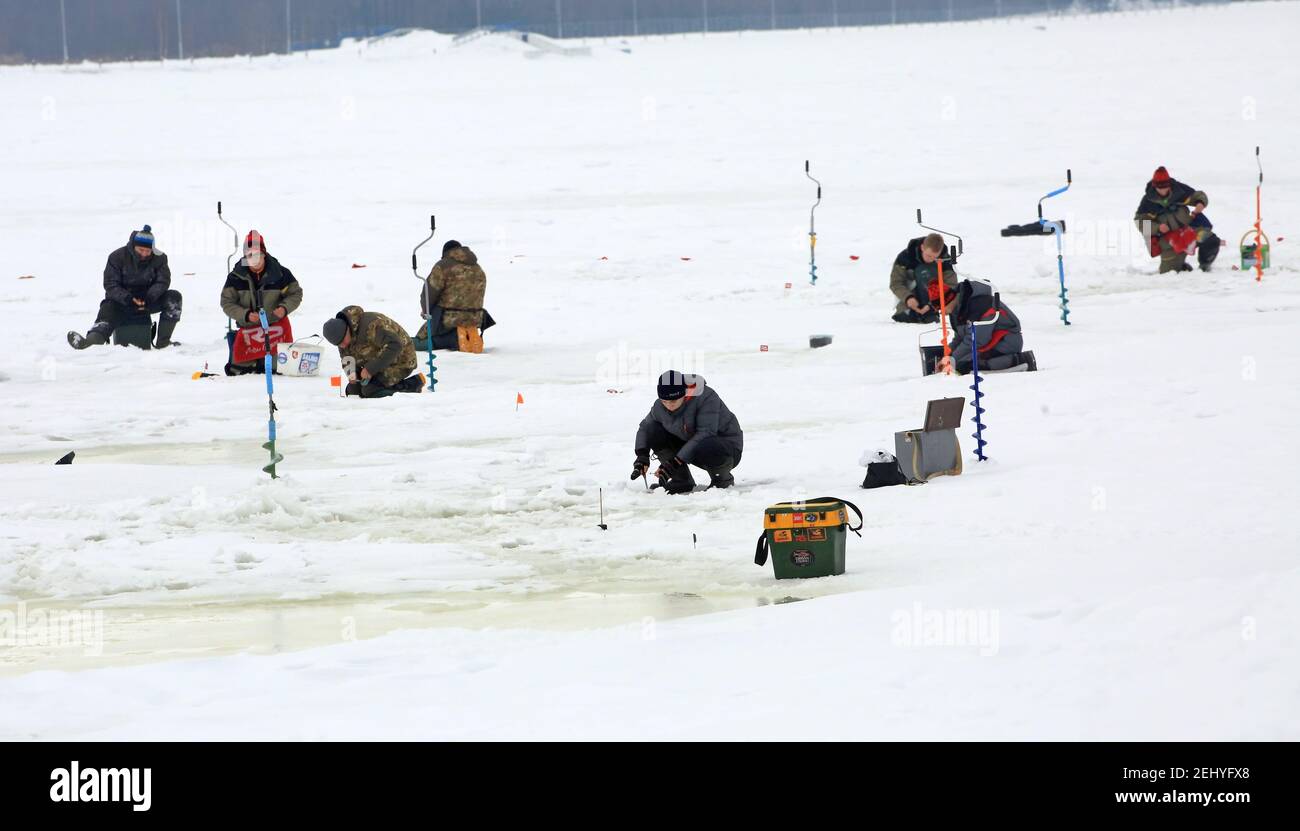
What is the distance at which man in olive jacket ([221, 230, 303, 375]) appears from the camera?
15453 millimetres

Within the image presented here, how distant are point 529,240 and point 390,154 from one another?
344 inches

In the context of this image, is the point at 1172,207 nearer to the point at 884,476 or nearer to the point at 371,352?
the point at 371,352

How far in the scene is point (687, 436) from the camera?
10.7 meters

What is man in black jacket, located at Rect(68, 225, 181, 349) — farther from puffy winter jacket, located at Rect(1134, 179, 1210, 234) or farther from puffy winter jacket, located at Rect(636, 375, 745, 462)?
puffy winter jacket, located at Rect(1134, 179, 1210, 234)

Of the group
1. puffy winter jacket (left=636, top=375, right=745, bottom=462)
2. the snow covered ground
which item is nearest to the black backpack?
the snow covered ground

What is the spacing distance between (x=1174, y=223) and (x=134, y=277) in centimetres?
1168

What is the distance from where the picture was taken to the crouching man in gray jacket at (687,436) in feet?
34.6

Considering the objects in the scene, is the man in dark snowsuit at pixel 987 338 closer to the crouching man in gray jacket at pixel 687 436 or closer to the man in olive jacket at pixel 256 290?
the crouching man in gray jacket at pixel 687 436

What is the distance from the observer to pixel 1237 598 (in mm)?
6277

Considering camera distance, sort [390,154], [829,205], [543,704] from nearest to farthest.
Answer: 1. [543,704]
2. [829,205]
3. [390,154]

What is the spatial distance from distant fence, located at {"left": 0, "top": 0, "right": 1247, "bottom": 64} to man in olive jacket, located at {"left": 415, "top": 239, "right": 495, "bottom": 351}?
1263 inches

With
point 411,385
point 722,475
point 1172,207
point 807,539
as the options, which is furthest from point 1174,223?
point 807,539
